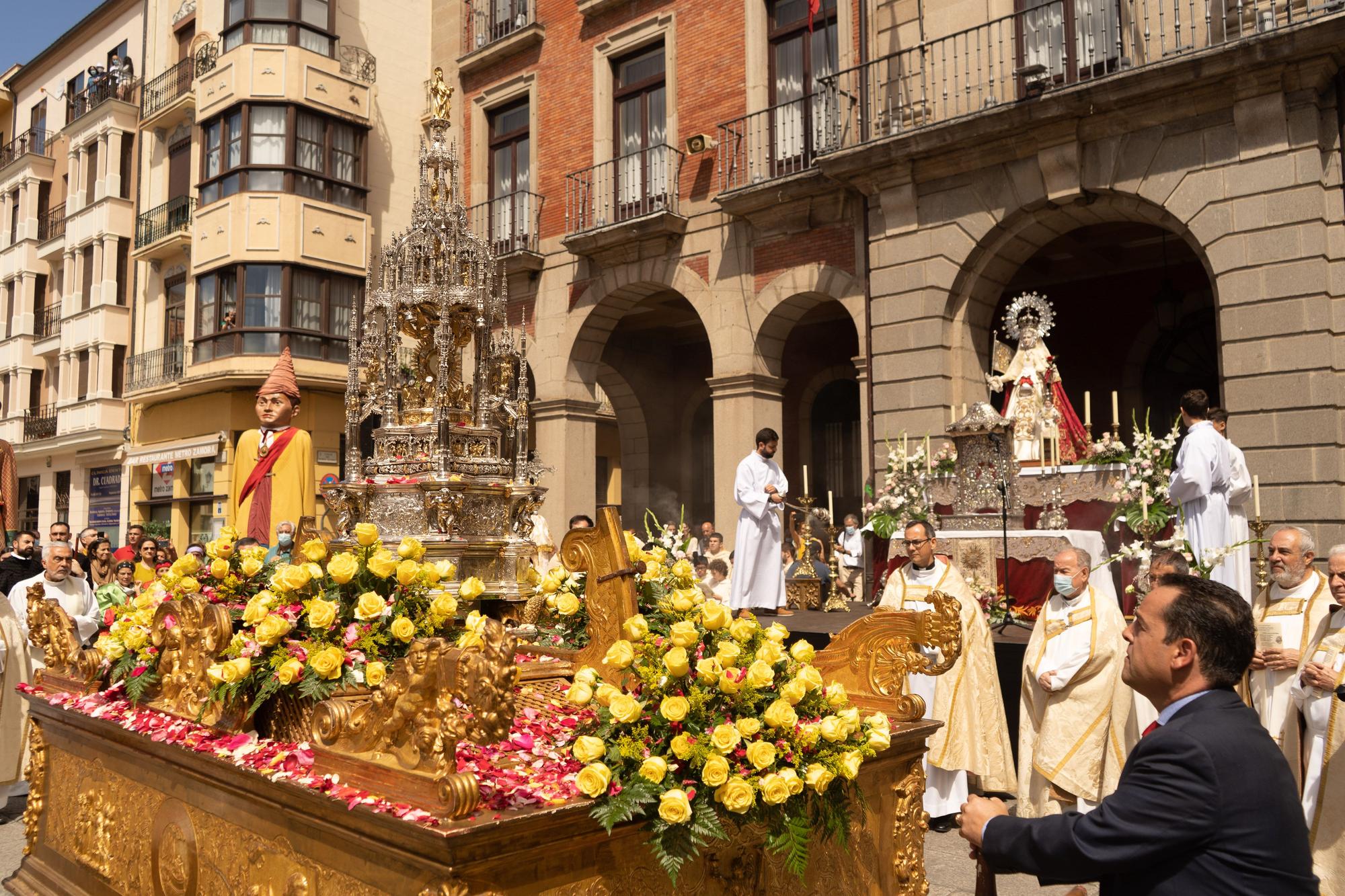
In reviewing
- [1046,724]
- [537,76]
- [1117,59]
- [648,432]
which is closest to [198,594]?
[1046,724]

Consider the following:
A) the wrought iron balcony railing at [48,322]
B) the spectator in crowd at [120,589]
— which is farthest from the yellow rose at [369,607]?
the wrought iron balcony railing at [48,322]

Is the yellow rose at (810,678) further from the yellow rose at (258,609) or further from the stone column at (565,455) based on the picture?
the stone column at (565,455)

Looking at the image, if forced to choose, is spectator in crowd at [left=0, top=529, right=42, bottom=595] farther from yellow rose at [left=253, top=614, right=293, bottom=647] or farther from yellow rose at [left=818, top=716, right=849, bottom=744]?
yellow rose at [left=818, top=716, right=849, bottom=744]

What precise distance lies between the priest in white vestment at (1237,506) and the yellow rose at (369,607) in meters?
7.08

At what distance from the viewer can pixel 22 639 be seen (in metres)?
7.75

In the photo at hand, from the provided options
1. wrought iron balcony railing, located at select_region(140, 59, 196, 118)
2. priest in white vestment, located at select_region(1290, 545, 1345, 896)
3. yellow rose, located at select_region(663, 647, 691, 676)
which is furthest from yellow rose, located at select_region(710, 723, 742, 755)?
wrought iron balcony railing, located at select_region(140, 59, 196, 118)

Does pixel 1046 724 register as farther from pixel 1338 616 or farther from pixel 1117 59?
pixel 1117 59

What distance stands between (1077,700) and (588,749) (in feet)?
14.3

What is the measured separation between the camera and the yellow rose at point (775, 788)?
2.84 m

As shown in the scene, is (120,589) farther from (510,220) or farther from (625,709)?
(510,220)

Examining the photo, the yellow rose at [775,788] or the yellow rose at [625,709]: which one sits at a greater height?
the yellow rose at [625,709]

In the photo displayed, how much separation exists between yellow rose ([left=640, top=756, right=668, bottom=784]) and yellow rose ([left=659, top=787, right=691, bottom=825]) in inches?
2.7

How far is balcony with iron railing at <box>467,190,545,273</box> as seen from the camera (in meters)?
18.0

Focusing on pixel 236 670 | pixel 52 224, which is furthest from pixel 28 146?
pixel 236 670
